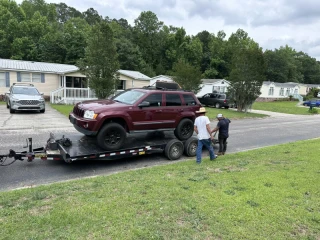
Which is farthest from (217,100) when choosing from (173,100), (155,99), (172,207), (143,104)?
(172,207)

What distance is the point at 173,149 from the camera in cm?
796

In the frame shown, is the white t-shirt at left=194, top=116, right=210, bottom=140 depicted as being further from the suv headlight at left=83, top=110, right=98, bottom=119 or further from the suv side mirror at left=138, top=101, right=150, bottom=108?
the suv headlight at left=83, top=110, right=98, bottom=119

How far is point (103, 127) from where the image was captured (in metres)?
6.89

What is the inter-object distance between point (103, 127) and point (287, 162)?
522cm

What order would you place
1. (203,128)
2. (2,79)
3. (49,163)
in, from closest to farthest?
1. (49,163)
2. (203,128)
3. (2,79)

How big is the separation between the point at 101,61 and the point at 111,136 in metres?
9.93

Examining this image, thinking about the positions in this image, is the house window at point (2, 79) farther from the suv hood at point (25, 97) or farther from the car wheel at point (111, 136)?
the car wheel at point (111, 136)

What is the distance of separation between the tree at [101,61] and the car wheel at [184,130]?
29.1 ft

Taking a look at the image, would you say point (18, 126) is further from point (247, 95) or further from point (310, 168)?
point (247, 95)

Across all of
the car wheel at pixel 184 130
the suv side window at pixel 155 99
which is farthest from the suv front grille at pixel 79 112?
the car wheel at pixel 184 130

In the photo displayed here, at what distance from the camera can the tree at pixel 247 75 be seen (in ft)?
78.1

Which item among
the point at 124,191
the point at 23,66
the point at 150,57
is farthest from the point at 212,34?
the point at 124,191

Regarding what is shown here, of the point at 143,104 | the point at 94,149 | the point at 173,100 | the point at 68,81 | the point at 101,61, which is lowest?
the point at 94,149

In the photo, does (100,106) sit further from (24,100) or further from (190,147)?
(24,100)
